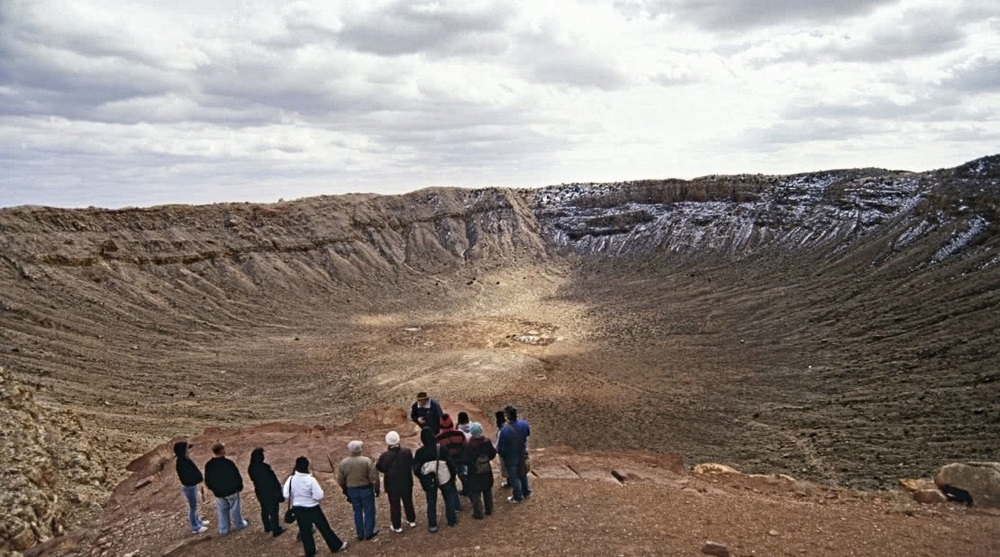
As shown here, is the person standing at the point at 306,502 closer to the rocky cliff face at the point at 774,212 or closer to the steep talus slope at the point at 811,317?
the steep talus slope at the point at 811,317

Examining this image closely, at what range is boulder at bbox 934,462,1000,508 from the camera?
892 centimetres

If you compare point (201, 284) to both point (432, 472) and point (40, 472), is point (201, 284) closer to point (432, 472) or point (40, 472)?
point (40, 472)

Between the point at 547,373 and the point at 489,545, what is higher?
the point at 489,545

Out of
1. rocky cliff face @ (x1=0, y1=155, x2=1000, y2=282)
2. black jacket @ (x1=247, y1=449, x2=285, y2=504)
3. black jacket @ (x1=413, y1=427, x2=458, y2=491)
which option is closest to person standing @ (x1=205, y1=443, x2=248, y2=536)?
black jacket @ (x1=247, y1=449, x2=285, y2=504)

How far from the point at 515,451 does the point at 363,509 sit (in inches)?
83.0

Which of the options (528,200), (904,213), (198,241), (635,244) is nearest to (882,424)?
(904,213)

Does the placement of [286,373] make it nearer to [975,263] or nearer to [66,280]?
[66,280]

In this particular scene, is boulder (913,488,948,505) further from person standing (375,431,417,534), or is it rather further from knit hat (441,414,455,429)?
person standing (375,431,417,534)

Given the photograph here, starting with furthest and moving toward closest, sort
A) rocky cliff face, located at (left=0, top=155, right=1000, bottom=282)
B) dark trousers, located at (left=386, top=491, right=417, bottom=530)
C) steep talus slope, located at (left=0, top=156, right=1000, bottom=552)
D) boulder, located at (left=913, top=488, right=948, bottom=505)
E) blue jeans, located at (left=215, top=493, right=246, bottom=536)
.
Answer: rocky cliff face, located at (left=0, top=155, right=1000, bottom=282), steep talus slope, located at (left=0, top=156, right=1000, bottom=552), boulder, located at (left=913, top=488, right=948, bottom=505), blue jeans, located at (left=215, top=493, right=246, bottom=536), dark trousers, located at (left=386, top=491, right=417, bottom=530)

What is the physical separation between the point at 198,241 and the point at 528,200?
3226 centimetres

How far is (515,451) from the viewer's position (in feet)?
27.8

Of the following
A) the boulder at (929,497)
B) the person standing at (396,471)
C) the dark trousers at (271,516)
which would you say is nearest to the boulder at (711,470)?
the boulder at (929,497)

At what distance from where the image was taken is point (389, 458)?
25.4 ft

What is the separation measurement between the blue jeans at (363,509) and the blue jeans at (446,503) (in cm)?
70
